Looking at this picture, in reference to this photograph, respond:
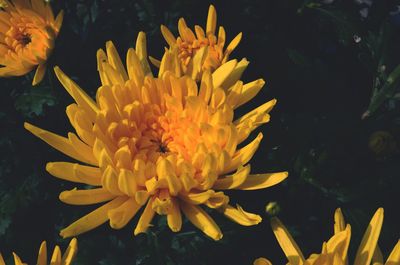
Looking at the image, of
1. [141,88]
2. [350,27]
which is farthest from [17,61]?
[350,27]

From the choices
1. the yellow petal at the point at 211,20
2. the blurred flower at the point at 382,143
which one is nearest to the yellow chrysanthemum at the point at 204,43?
the yellow petal at the point at 211,20

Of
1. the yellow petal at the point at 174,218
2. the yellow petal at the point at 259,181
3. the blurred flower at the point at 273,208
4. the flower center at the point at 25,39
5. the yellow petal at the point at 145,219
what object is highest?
the flower center at the point at 25,39

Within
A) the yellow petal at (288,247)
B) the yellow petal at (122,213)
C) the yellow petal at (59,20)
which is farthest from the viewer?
the yellow petal at (59,20)

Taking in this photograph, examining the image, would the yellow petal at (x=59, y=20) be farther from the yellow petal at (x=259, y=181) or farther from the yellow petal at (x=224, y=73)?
the yellow petal at (x=259, y=181)

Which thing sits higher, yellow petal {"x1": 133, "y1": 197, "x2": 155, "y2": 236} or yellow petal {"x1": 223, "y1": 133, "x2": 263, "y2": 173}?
yellow petal {"x1": 223, "y1": 133, "x2": 263, "y2": 173}

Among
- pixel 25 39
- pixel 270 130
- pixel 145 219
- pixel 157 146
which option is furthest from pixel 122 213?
pixel 25 39

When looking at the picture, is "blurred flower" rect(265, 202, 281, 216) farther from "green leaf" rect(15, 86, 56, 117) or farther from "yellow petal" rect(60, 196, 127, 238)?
"green leaf" rect(15, 86, 56, 117)

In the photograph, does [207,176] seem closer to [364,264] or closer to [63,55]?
[364,264]

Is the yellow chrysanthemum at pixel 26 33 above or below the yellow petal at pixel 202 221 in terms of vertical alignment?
above

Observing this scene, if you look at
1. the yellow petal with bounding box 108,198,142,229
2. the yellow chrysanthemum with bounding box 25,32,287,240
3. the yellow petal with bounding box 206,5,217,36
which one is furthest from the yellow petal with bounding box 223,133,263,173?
the yellow petal with bounding box 206,5,217,36
